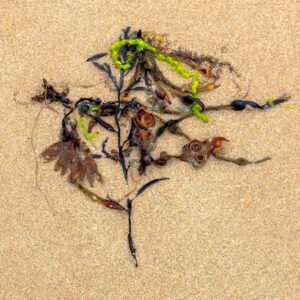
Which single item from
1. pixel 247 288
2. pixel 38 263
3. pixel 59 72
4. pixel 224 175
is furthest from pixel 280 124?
pixel 38 263

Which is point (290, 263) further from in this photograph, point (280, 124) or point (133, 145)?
point (133, 145)

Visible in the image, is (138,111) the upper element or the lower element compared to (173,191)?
upper

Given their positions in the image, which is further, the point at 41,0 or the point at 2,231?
the point at 41,0
